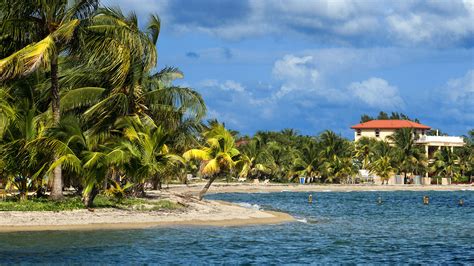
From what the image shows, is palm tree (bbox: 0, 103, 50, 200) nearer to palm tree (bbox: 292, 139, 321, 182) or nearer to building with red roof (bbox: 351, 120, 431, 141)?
palm tree (bbox: 292, 139, 321, 182)

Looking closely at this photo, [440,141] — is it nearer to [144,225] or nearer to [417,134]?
[417,134]

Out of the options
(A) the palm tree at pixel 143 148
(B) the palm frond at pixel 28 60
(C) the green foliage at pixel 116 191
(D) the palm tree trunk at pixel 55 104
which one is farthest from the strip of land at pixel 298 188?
(B) the palm frond at pixel 28 60

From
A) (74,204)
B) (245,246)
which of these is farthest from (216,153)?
(245,246)

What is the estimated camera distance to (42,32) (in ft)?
119

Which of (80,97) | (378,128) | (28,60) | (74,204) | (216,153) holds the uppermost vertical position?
(378,128)

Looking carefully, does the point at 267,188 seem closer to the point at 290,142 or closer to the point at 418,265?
the point at 290,142

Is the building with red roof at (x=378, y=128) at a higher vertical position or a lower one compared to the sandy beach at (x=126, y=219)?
higher

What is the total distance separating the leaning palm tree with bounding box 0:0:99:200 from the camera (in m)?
33.9

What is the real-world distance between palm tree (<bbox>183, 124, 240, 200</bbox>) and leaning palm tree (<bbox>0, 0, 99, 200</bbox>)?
15236mm

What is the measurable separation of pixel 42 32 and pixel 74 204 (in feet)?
29.5

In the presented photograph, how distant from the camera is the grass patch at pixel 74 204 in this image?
35328 mm

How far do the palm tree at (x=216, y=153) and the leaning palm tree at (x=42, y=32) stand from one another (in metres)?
15.2

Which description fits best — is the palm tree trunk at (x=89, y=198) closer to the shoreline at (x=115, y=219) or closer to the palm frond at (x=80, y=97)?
the shoreline at (x=115, y=219)

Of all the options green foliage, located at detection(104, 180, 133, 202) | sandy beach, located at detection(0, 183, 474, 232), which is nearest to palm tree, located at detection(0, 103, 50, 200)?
sandy beach, located at detection(0, 183, 474, 232)
